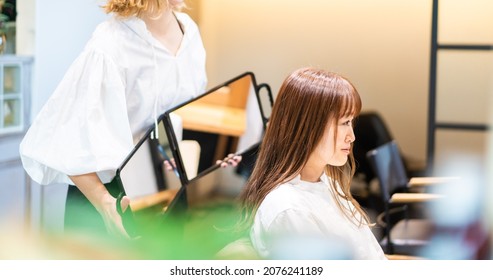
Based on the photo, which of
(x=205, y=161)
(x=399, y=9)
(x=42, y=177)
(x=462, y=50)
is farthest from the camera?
(x=462, y=50)

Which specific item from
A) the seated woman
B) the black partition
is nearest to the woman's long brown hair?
the seated woman

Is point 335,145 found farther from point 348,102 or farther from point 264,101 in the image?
point 264,101

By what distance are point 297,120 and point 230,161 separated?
422mm

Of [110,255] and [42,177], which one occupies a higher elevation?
[42,177]

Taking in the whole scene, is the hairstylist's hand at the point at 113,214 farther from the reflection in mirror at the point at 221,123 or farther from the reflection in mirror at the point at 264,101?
the reflection in mirror at the point at 264,101

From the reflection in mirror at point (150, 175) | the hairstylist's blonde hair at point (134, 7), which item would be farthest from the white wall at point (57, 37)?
the reflection in mirror at point (150, 175)

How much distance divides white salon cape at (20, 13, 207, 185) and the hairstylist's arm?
20 millimetres

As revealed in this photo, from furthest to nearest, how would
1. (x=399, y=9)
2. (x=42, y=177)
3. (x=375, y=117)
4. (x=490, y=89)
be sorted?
(x=375, y=117)
(x=490, y=89)
(x=399, y=9)
(x=42, y=177)

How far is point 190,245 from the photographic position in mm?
1904

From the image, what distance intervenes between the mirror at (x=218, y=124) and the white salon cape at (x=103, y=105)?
0.07 meters

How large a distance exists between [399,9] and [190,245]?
808 millimetres
